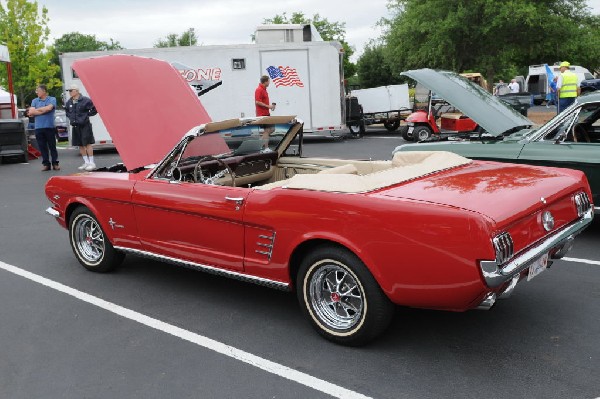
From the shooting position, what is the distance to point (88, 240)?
211 inches

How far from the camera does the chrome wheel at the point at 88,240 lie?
5.24m

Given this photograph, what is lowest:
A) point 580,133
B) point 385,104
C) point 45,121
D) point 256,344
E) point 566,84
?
point 256,344

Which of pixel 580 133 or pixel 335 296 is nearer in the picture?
pixel 335 296

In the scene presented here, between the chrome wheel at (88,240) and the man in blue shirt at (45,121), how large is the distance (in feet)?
24.3

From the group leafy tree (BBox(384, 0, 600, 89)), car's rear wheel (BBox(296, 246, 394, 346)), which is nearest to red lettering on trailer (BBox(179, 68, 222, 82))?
leafy tree (BBox(384, 0, 600, 89))

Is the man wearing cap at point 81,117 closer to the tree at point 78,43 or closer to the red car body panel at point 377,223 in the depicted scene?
the red car body panel at point 377,223

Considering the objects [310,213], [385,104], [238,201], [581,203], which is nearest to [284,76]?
[385,104]

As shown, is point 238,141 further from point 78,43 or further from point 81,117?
point 78,43

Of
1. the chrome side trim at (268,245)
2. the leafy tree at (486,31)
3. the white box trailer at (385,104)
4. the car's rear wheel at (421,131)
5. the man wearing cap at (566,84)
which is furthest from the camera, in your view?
the leafy tree at (486,31)

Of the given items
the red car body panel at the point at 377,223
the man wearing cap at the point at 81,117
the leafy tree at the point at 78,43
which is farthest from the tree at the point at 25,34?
the leafy tree at the point at 78,43

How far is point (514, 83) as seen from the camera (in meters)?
23.8

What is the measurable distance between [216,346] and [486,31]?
22.3m

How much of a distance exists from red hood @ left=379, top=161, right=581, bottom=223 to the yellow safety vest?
11012 millimetres

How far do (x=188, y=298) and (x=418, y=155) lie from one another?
2101 mm
